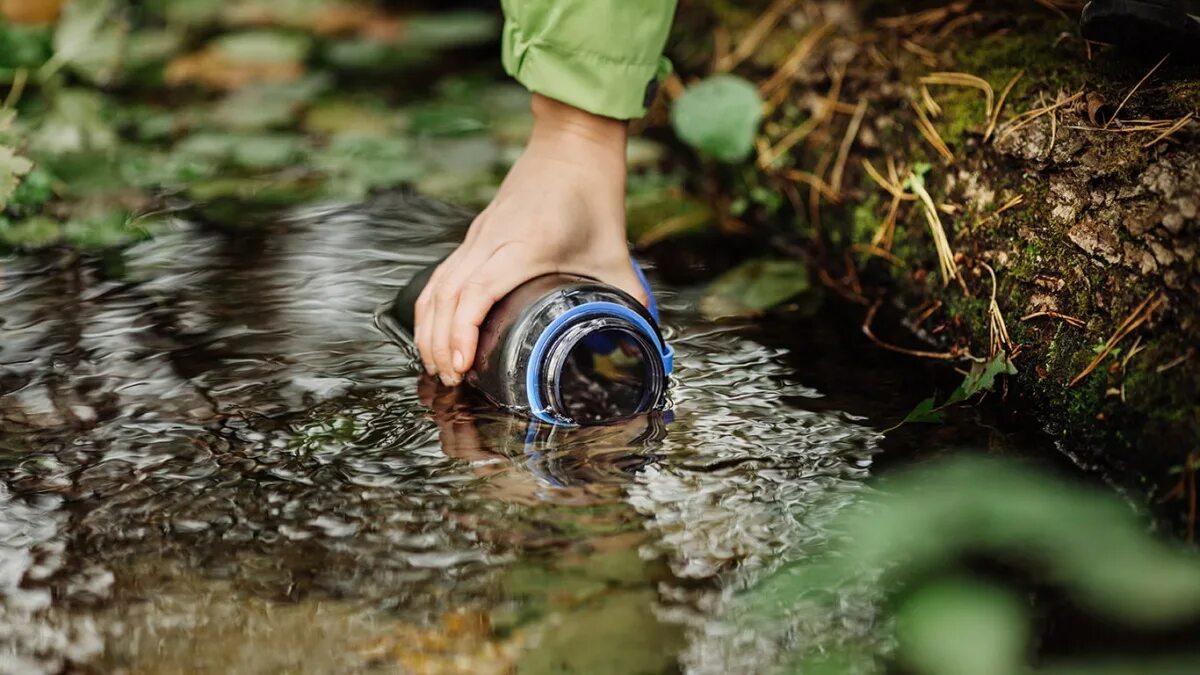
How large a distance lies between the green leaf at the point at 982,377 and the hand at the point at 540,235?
0.48m

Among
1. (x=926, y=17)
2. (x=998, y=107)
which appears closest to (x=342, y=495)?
(x=998, y=107)

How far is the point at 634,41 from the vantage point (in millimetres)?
1858

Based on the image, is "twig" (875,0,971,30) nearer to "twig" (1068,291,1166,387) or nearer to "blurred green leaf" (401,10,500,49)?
"twig" (1068,291,1166,387)

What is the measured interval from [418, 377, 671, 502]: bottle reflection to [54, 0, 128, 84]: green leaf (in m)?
1.66

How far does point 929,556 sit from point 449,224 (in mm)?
1443

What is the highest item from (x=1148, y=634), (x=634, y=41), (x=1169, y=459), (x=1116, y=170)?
(x=634, y=41)

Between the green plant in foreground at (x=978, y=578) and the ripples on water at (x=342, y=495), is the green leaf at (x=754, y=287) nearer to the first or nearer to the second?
the ripples on water at (x=342, y=495)

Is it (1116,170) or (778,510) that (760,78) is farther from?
(778,510)

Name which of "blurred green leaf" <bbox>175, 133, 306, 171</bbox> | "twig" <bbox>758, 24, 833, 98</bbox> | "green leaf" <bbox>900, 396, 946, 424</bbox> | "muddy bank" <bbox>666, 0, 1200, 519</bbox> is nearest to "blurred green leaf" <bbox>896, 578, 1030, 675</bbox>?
"muddy bank" <bbox>666, 0, 1200, 519</bbox>

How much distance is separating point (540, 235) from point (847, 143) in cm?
90

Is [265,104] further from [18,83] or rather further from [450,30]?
[450,30]

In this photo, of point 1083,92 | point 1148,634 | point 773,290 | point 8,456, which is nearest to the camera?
point 1148,634

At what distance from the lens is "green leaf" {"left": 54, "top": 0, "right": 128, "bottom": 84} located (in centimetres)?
288

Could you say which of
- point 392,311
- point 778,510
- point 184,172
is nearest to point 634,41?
point 392,311
